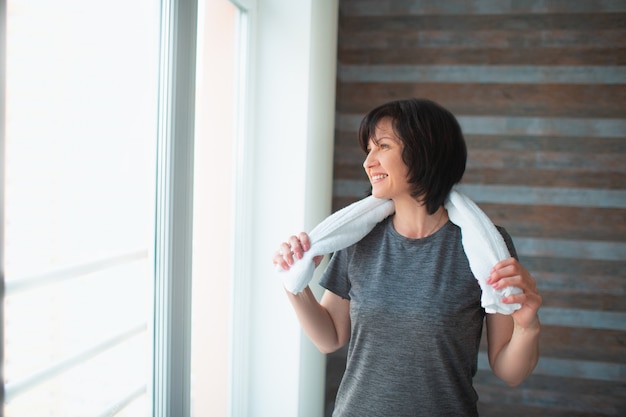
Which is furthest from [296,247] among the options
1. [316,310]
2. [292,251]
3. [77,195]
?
[77,195]

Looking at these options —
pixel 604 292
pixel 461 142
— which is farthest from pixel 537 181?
pixel 461 142

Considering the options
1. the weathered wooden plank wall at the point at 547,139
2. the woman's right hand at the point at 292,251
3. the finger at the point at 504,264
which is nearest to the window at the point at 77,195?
the woman's right hand at the point at 292,251

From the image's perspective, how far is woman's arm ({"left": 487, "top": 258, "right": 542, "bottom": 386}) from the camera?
3.84 feet

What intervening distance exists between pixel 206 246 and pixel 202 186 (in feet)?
Result: 0.77

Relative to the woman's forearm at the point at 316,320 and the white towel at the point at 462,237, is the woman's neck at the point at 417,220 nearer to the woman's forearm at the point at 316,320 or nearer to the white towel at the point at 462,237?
the white towel at the point at 462,237

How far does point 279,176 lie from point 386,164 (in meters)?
0.93

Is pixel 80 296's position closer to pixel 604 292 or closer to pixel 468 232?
pixel 468 232

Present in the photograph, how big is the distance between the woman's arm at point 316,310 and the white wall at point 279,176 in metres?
0.77

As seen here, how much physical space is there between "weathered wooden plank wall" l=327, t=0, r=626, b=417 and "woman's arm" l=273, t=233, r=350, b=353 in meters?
1.50

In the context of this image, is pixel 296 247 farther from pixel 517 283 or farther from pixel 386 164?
pixel 517 283

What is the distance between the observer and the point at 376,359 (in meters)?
1.33

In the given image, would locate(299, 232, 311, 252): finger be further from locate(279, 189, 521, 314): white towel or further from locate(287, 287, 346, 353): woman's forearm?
locate(287, 287, 346, 353): woman's forearm

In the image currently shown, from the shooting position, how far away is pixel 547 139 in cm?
274

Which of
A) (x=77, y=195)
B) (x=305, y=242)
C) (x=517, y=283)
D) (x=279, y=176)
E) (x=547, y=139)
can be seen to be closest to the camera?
(x=517, y=283)
